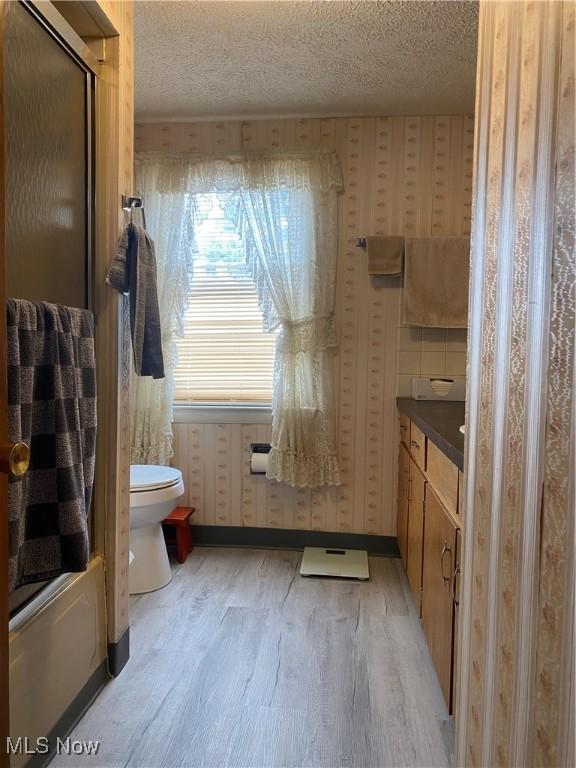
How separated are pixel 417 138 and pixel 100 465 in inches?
90.1

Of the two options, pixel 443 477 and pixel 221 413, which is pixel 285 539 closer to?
pixel 221 413

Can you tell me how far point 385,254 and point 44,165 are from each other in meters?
1.72

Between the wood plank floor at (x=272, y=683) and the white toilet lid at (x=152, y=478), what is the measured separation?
52 centimetres

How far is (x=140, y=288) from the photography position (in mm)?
1686

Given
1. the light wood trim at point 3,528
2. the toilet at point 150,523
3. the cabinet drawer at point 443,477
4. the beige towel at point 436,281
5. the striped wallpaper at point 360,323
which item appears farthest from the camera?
the striped wallpaper at point 360,323

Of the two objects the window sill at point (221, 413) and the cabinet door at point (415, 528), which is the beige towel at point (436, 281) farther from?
the window sill at point (221, 413)

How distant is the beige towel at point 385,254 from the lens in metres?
2.62

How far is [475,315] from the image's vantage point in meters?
0.99

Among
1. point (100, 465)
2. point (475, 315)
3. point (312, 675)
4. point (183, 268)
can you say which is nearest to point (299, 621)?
point (312, 675)

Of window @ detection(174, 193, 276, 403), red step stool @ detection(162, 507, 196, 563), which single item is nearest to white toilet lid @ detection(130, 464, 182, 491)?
red step stool @ detection(162, 507, 196, 563)

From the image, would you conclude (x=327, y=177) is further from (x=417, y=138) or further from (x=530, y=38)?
(x=530, y=38)

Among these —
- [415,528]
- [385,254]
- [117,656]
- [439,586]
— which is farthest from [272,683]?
[385,254]

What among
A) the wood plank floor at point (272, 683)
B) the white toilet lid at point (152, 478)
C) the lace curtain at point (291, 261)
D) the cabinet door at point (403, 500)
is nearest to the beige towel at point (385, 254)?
the lace curtain at point (291, 261)

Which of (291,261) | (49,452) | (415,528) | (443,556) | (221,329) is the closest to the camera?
(49,452)
